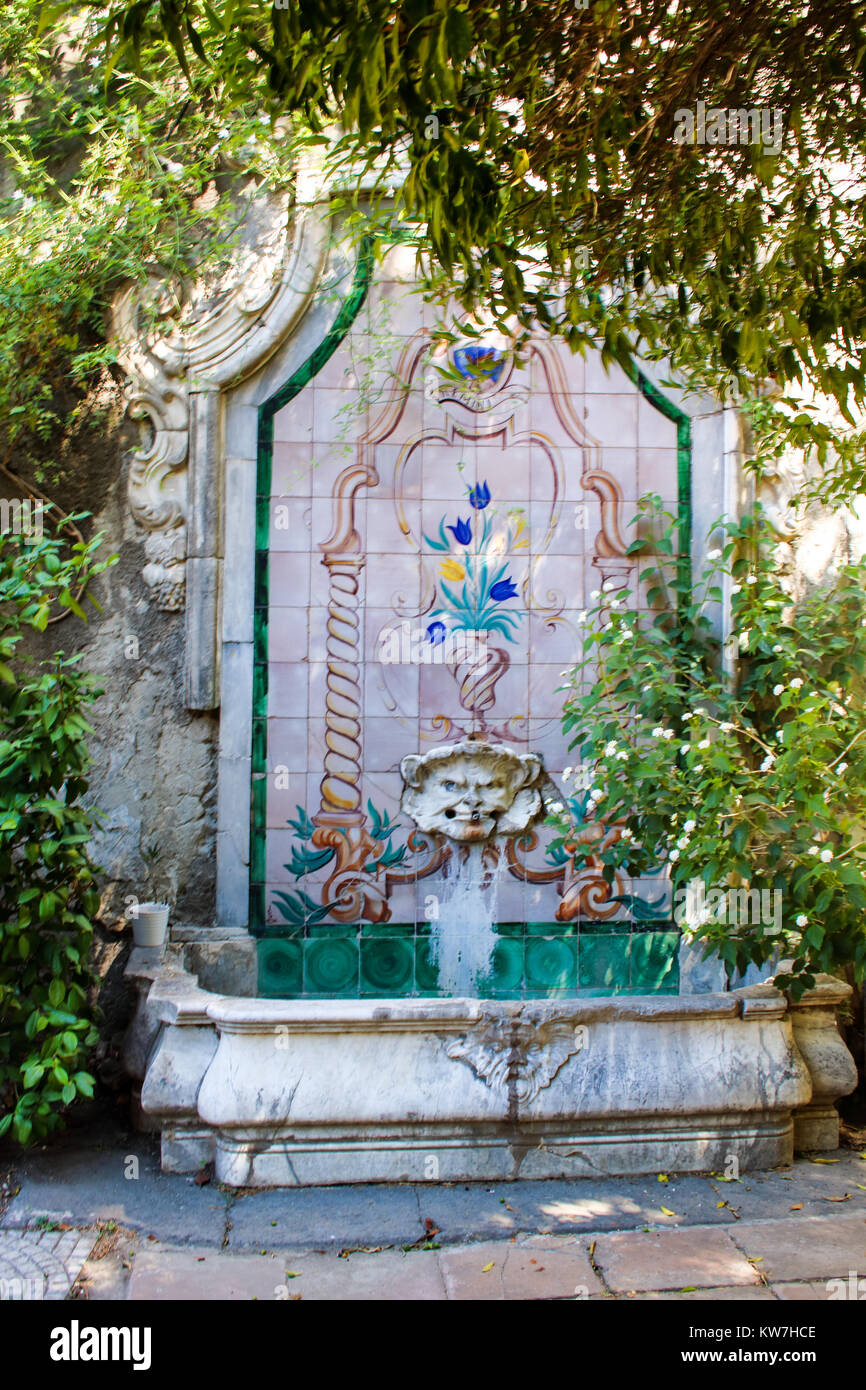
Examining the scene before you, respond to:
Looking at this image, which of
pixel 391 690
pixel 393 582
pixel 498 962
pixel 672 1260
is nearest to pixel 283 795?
pixel 391 690

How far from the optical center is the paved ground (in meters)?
3.06

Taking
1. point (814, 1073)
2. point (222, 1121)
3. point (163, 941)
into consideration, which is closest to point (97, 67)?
point (163, 941)

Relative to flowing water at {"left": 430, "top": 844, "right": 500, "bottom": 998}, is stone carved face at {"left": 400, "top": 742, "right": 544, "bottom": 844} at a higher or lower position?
higher

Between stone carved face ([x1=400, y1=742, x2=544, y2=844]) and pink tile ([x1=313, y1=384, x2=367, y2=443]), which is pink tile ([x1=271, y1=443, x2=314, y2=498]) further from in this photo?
stone carved face ([x1=400, y1=742, x2=544, y2=844])

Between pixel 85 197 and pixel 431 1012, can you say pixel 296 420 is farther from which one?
pixel 431 1012

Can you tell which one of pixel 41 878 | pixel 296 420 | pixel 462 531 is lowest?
pixel 41 878

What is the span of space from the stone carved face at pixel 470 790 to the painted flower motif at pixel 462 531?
0.88m

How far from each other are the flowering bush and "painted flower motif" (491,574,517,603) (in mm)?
366

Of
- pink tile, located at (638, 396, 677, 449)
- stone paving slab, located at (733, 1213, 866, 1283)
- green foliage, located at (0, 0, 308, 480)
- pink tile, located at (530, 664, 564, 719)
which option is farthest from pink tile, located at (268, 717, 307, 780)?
stone paving slab, located at (733, 1213, 866, 1283)

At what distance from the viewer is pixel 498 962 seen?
16.0 feet

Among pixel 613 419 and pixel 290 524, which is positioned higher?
pixel 613 419

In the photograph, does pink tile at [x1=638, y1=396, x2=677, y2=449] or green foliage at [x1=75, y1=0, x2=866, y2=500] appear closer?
green foliage at [x1=75, y1=0, x2=866, y2=500]

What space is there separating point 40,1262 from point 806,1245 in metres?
2.15

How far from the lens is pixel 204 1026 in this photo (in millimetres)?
3834
